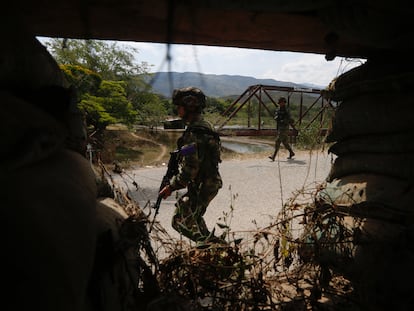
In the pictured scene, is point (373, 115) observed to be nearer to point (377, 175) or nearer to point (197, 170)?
point (377, 175)

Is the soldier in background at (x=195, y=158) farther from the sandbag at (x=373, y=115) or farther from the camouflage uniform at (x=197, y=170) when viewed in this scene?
the sandbag at (x=373, y=115)

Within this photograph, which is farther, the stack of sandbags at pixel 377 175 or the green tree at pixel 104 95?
the green tree at pixel 104 95

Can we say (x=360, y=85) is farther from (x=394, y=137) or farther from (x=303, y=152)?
(x=303, y=152)

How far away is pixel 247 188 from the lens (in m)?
6.12

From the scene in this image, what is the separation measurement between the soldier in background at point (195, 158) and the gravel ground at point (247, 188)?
11.6 inches

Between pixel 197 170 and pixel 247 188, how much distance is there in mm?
3501

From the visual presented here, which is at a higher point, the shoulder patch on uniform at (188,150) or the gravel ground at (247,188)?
the shoulder patch on uniform at (188,150)

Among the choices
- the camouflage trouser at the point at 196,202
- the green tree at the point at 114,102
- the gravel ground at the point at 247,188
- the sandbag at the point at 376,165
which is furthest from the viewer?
the green tree at the point at 114,102

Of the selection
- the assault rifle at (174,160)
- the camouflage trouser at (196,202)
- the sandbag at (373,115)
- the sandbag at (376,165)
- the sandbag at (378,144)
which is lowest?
the camouflage trouser at (196,202)

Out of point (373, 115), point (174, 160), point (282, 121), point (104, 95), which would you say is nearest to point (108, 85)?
point (104, 95)

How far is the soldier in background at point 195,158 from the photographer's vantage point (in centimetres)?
275

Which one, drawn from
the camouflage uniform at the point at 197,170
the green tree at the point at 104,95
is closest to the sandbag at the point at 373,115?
the camouflage uniform at the point at 197,170

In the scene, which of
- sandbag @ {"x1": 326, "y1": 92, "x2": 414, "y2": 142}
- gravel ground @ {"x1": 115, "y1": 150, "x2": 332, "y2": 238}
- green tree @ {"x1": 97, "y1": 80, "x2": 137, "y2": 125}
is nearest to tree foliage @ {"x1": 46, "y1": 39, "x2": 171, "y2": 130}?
green tree @ {"x1": 97, "y1": 80, "x2": 137, "y2": 125}

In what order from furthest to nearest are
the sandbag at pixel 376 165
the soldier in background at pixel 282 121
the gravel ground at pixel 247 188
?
the soldier in background at pixel 282 121, the gravel ground at pixel 247 188, the sandbag at pixel 376 165
